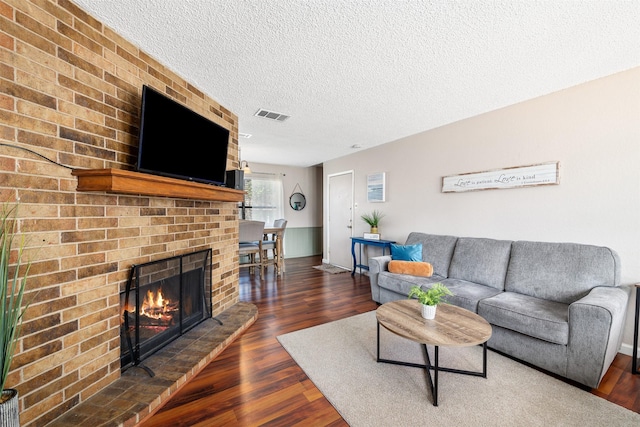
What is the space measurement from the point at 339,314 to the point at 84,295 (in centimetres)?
229

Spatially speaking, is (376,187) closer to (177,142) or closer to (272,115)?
(272,115)

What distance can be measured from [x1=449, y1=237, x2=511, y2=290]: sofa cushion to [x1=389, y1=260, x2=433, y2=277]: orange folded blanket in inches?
11.3

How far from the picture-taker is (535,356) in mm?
1913

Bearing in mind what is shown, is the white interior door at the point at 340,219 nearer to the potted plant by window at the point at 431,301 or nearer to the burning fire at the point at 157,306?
the potted plant by window at the point at 431,301

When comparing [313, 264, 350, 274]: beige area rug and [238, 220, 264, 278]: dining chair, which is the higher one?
[238, 220, 264, 278]: dining chair

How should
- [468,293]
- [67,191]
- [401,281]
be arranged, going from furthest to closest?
1. [401,281]
2. [468,293]
3. [67,191]

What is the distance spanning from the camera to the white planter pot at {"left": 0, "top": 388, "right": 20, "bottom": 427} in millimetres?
962

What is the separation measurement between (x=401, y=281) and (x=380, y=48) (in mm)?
2254

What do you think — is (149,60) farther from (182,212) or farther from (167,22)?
(182,212)

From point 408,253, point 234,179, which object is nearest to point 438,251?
point 408,253

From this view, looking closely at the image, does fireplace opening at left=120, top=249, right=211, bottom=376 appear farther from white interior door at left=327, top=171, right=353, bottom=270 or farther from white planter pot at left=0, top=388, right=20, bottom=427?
white interior door at left=327, top=171, right=353, bottom=270

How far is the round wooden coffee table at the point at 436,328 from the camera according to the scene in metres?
1.58

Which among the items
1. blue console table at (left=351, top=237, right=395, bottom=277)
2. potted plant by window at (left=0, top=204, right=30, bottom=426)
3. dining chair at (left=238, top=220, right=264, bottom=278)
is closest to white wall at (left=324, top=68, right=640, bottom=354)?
A: blue console table at (left=351, top=237, right=395, bottom=277)

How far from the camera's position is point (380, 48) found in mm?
1812
